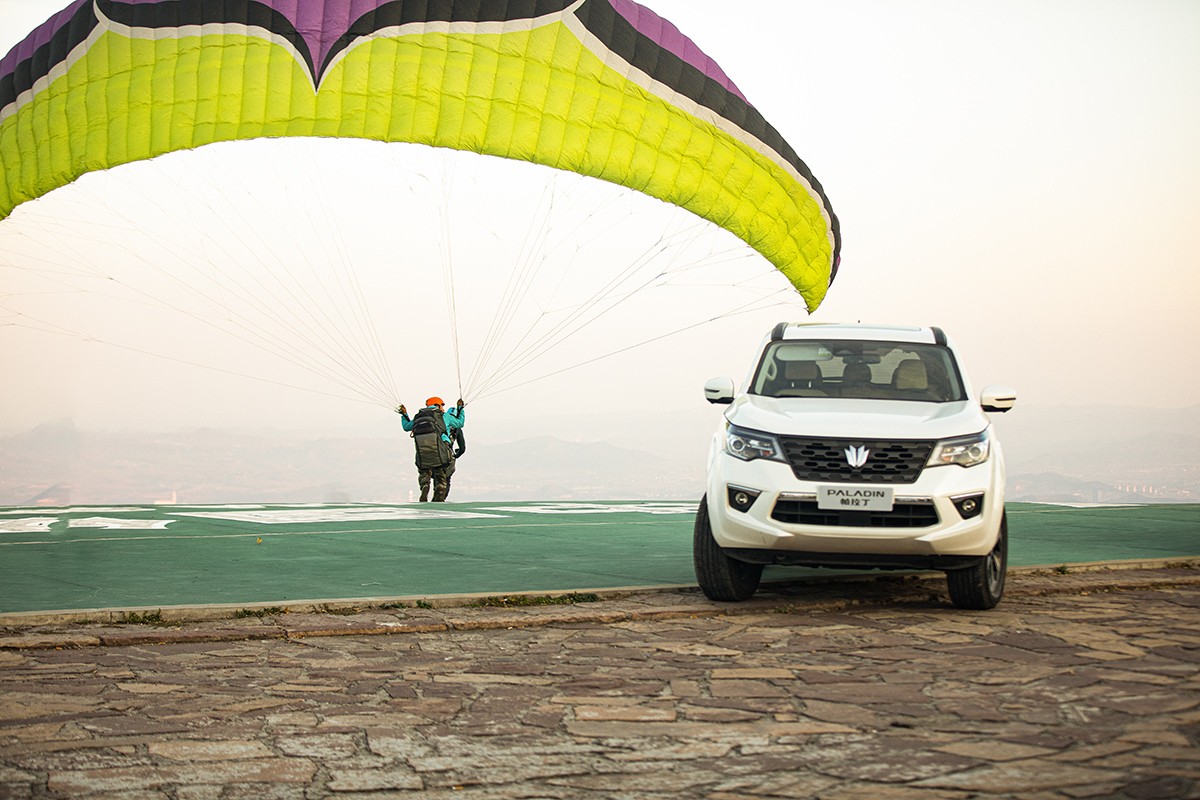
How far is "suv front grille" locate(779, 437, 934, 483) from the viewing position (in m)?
8.17

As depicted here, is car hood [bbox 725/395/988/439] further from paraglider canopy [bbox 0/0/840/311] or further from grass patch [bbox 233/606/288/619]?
paraglider canopy [bbox 0/0/840/311]

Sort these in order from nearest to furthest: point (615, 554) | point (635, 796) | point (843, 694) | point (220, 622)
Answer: point (635, 796) → point (843, 694) → point (220, 622) → point (615, 554)

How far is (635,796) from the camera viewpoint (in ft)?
14.2

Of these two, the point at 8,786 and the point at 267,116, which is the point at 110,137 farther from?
the point at 8,786

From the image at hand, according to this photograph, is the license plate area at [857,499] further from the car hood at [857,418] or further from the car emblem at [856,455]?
the car hood at [857,418]

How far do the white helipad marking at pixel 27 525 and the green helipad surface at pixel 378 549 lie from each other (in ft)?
0.09

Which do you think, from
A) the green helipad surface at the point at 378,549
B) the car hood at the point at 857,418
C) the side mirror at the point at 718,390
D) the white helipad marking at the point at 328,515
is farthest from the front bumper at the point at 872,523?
the white helipad marking at the point at 328,515

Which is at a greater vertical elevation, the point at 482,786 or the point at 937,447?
the point at 937,447

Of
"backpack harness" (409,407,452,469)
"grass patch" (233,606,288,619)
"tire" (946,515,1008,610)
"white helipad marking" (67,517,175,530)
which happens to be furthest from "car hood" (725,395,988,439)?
"backpack harness" (409,407,452,469)

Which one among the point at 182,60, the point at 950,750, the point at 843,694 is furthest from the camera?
the point at 182,60

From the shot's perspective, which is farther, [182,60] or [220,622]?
[182,60]

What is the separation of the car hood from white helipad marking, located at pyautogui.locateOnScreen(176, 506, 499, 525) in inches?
318

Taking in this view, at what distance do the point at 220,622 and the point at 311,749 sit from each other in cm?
326

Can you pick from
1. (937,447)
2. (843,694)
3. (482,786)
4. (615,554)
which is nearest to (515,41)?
(615,554)
